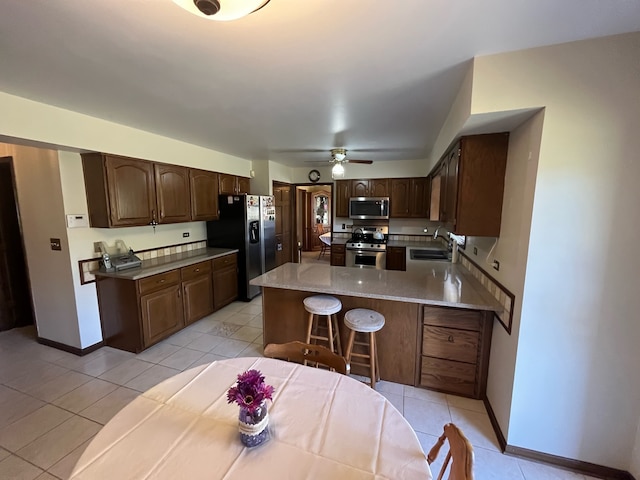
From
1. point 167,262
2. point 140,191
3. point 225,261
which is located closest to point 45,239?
point 140,191

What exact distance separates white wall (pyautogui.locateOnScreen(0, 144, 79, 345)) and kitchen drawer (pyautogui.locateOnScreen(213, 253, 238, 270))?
1530mm

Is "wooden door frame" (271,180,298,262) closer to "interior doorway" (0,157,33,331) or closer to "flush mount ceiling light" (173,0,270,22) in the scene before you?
"interior doorway" (0,157,33,331)

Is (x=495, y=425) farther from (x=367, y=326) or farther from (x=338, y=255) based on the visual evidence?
(x=338, y=255)

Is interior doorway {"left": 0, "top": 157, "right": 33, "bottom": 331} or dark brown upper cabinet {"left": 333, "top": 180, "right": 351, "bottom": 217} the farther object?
dark brown upper cabinet {"left": 333, "top": 180, "right": 351, "bottom": 217}

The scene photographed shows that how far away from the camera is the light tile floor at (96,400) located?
5.37 ft

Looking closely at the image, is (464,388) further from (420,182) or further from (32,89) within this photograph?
(32,89)

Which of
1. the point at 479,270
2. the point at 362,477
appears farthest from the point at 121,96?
the point at 479,270

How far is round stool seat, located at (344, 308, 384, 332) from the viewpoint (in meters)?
2.03

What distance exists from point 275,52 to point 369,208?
3.66 metres

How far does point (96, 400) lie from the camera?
215 centimetres

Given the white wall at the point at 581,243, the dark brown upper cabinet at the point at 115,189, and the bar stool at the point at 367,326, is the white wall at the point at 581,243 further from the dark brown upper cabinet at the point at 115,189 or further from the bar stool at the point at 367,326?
the dark brown upper cabinet at the point at 115,189

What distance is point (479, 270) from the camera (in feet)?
8.04

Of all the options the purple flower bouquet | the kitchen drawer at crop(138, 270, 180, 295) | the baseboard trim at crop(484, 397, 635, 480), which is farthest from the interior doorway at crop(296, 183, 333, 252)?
the purple flower bouquet

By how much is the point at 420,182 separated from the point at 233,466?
15.5 ft
